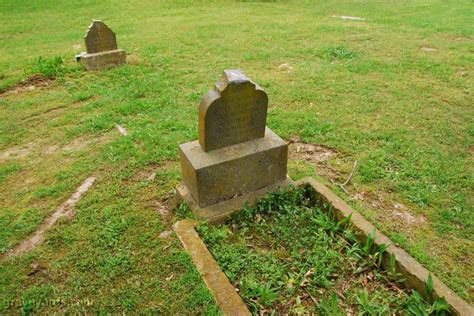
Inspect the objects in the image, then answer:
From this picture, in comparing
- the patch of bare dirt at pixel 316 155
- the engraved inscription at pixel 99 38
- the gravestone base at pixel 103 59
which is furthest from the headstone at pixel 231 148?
the engraved inscription at pixel 99 38

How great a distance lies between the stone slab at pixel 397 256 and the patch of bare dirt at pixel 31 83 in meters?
6.16

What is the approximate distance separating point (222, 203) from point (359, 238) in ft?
4.57

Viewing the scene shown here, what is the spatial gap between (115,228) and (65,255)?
0.51 m

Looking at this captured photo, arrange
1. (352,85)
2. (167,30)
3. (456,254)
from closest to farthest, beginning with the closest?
(456,254) → (352,85) → (167,30)

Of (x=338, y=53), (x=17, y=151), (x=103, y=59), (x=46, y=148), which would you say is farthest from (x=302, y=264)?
(x=338, y=53)

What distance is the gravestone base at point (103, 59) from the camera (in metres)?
7.93

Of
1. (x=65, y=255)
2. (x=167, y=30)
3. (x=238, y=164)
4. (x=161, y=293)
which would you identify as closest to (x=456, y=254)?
(x=238, y=164)

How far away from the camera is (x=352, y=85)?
707 cm

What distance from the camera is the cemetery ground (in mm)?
3215

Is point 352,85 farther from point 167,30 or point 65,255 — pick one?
point 167,30

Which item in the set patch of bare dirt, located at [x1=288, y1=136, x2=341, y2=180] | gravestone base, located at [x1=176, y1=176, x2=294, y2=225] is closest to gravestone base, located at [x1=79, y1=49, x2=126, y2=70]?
patch of bare dirt, located at [x1=288, y1=136, x2=341, y2=180]

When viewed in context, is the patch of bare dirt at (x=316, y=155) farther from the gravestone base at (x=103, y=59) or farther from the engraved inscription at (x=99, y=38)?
the engraved inscription at (x=99, y=38)

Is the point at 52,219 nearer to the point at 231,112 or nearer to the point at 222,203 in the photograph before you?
the point at 222,203

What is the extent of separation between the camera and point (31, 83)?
752 centimetres
